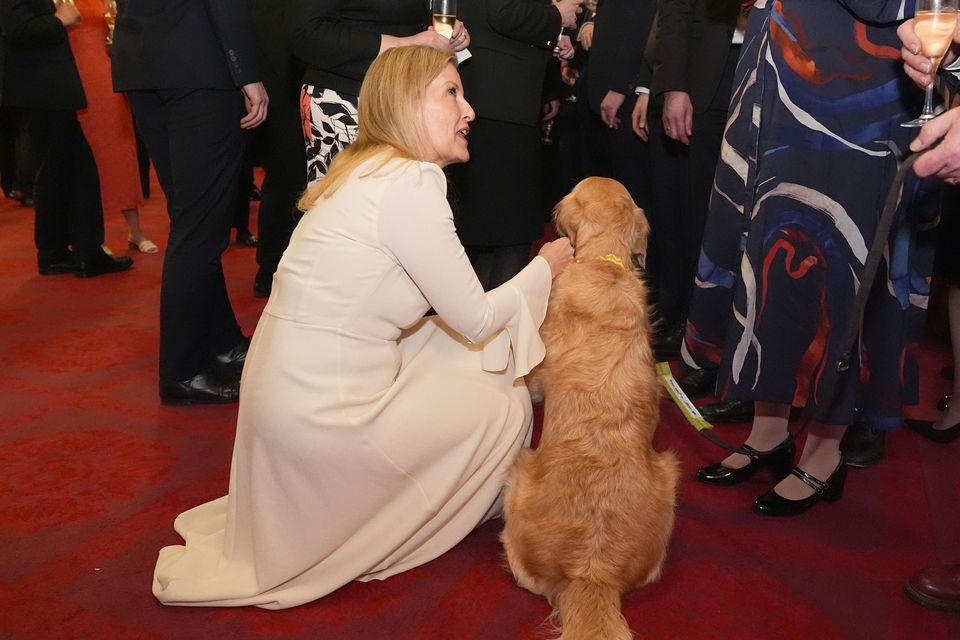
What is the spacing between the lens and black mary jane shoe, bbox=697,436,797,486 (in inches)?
105

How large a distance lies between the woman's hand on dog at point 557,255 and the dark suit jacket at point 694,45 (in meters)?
1.14

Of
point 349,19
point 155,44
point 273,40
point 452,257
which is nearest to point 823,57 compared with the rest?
point 452,257

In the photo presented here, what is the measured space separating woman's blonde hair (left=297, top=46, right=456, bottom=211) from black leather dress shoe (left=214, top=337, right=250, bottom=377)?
152 centimetres

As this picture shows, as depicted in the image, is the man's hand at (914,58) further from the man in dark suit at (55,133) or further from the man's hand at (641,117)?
the man in dark suit at (55,133)

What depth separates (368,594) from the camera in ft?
7.09

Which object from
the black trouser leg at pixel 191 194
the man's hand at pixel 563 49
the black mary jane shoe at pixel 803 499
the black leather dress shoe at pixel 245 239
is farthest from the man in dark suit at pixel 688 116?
the black leather dress shoe at pixel 245 239

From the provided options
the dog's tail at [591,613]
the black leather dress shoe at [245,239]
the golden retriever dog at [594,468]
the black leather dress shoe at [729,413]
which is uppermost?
the golden retriever dog at [594,468]

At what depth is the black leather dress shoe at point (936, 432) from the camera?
303 cm

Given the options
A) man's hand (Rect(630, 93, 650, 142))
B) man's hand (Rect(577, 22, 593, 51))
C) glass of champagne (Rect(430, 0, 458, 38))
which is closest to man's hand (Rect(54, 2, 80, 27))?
man's hand (Rect(577, 22, 593, 51))

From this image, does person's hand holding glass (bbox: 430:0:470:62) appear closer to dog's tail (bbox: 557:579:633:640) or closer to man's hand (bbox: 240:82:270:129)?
man's hand (bbox: 240:82:270:129)

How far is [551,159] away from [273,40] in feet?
7.78

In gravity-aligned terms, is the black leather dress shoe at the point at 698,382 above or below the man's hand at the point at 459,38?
below

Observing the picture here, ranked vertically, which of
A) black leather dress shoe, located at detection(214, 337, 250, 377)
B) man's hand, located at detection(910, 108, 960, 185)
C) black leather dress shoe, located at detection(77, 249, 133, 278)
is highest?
man's hand, located at detection(910, 108, 960, 185)

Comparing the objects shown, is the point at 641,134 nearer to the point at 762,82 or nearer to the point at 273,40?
the point at 762,82
